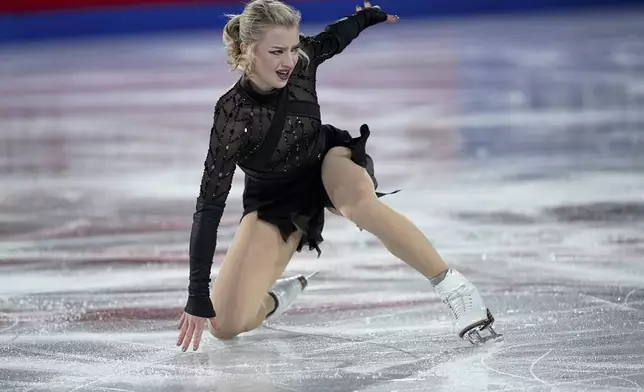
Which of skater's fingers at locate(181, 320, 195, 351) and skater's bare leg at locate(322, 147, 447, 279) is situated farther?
skater's bare leg at locate(322, 147, 447, 279)

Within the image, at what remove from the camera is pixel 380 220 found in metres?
3.06

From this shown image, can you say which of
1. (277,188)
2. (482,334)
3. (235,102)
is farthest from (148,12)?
(482,334)

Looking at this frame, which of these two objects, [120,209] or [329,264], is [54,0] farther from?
[329,264]

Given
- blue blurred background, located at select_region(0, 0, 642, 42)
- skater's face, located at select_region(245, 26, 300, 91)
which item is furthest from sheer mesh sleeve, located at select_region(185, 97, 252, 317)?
blue blurred background, located at select_region(0, 0, 642, 42)

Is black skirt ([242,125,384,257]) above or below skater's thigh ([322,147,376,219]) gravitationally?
below

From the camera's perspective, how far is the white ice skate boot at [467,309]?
296 centimetres

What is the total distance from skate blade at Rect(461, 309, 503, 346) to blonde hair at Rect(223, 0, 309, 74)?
0.93 m

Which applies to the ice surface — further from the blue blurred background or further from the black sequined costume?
the blue blurred background

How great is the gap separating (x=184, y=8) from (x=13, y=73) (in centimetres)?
329

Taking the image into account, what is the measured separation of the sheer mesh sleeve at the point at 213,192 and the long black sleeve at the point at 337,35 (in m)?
0.39

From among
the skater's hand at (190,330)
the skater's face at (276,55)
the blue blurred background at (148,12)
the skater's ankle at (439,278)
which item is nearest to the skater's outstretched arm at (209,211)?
the skater's hand at (190,330)

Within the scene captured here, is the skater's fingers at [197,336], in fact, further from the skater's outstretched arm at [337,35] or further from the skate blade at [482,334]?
the skater's outstretched arm at [337,35]

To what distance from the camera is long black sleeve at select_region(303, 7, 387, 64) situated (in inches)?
130

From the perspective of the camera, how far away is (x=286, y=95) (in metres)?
3.12
